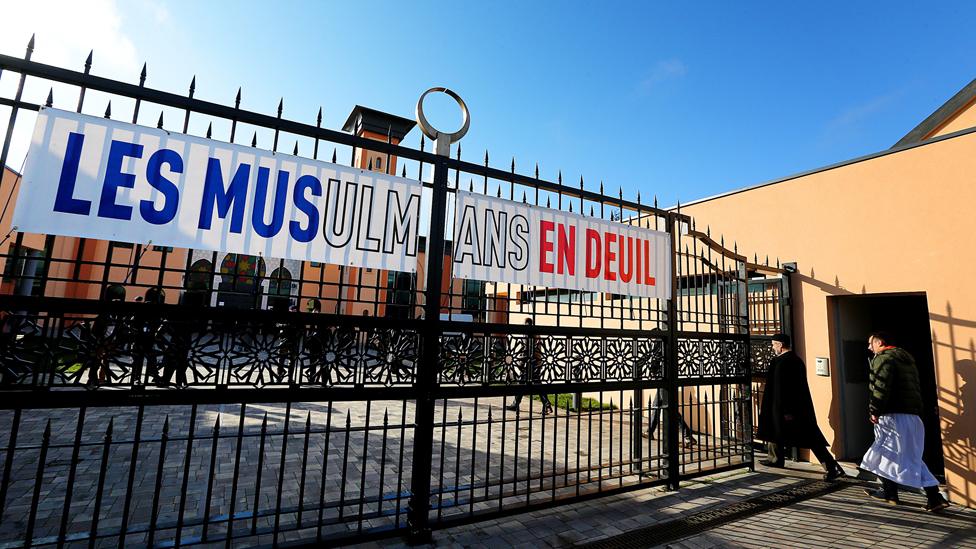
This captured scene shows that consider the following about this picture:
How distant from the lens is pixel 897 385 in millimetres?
5020

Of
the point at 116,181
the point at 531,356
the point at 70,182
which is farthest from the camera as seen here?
the point at 531,356

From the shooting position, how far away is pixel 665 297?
17.5 ft

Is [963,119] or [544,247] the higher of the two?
[963,119]

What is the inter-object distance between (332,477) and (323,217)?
11.5 ft

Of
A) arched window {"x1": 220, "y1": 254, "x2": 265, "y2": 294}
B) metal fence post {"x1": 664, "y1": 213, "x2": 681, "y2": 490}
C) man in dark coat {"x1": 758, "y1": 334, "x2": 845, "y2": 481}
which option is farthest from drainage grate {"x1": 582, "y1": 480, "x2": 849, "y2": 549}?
arched window {"x1": 220, "y1": 254, "x2": 265, "y2": 294}

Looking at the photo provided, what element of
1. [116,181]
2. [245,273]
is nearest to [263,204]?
[245,273]

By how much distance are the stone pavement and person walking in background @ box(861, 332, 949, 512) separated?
0.27 metres

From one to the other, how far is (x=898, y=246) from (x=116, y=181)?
8.50 metres

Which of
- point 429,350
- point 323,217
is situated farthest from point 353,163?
point 429,350

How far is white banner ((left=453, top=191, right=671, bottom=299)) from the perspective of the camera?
13.5ft

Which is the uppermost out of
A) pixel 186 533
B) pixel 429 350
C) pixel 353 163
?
pixel 353 163

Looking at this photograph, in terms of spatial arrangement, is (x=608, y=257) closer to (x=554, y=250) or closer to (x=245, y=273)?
(x=554, y=250)

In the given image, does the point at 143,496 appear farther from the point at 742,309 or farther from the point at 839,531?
the point at 742,309

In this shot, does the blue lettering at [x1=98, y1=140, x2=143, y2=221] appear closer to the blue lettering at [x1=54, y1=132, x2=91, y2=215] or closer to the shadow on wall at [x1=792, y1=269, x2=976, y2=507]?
the blue lettering at [x1=54, y1=132, x2=91, y2=215]
